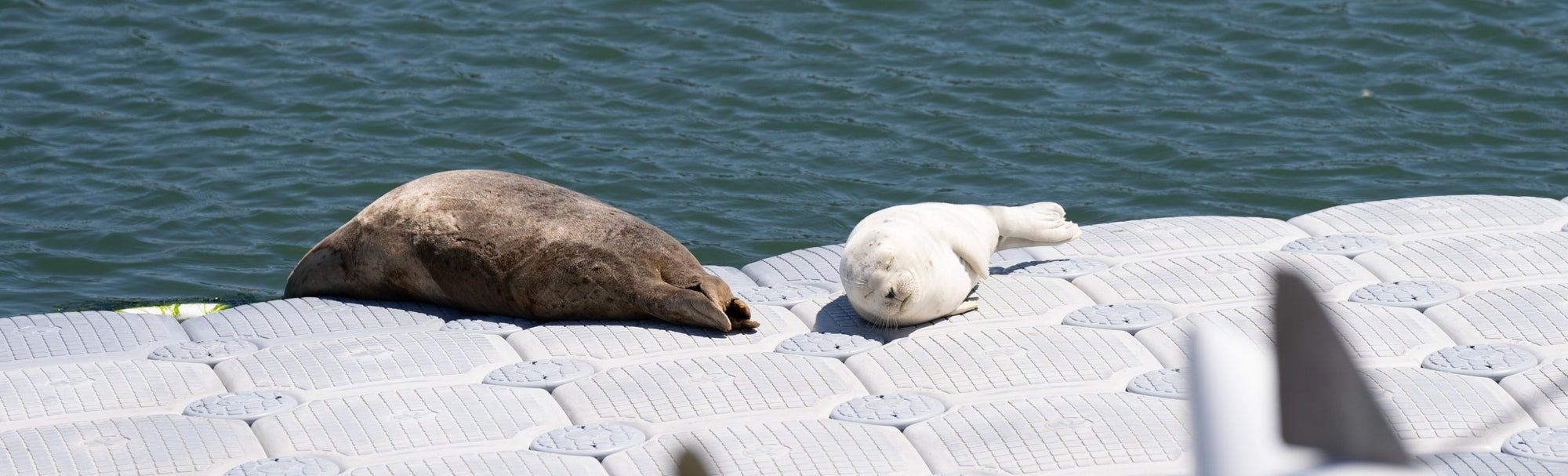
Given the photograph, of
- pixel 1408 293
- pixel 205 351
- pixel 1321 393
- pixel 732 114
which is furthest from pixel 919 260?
pixel 732 114

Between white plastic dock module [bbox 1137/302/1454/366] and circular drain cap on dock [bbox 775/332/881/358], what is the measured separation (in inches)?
30.4

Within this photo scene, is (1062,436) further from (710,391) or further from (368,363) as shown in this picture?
(368,363)

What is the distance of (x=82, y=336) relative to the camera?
4.23 metres

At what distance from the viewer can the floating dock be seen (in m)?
3.31

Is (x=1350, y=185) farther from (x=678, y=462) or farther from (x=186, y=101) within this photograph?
(x=678, y=462)

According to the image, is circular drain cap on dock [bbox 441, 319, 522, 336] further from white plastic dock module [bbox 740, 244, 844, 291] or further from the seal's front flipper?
the seal's front flipper

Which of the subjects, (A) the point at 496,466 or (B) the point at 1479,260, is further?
(B) the point at 1479,260

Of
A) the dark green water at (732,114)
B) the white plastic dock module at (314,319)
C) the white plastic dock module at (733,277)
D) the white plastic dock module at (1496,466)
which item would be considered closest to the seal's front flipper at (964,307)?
the white plastic dock module at (733,277)

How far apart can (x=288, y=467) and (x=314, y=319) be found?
1264 millimetres

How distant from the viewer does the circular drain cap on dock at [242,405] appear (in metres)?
3.55

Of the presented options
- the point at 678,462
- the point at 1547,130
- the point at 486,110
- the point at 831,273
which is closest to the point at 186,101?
the point at 486,110

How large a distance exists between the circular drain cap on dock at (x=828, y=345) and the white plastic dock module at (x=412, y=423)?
2.33ft

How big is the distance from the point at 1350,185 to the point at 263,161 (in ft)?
18.3

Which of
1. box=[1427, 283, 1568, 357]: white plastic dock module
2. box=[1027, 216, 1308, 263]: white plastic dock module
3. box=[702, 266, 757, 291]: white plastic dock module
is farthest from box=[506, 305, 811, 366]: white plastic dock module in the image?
box=[1427, 283, 1568, 357]: white plastic dock module
